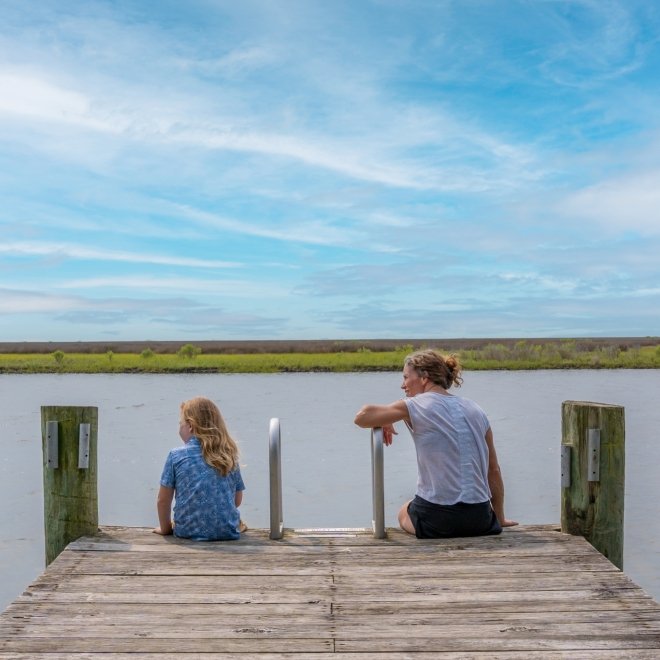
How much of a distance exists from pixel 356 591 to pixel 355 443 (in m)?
16.0

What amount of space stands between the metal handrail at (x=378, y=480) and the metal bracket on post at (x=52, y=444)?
215 cm

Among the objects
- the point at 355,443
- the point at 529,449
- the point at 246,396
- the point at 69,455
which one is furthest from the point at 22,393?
the point at 69,455

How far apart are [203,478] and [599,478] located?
2.63m

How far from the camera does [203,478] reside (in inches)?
204

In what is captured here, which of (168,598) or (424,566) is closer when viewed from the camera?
(168,598)

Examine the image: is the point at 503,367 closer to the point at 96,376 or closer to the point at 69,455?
the point at 96,376

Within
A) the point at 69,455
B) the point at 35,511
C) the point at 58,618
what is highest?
the point at 69,455

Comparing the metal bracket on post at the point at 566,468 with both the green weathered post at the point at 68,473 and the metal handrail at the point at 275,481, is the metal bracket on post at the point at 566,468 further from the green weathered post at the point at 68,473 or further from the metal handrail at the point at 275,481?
the green weathered post at the point at 68,473

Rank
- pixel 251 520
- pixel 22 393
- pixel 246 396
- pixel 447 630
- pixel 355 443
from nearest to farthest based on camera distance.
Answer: pixel 447 630 < pixel 251 520 < pixel 355 443 < pixel 246 396 < pixel 22 393

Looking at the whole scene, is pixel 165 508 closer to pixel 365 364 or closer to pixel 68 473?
pixel 68 473

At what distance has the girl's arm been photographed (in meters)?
5.29

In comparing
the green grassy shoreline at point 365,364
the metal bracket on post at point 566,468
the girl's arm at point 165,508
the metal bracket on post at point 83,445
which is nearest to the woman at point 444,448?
the metal bracket on post at point 566,468

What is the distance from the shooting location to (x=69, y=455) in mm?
5559

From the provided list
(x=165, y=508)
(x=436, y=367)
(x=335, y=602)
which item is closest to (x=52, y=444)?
(x=165, y=508)
